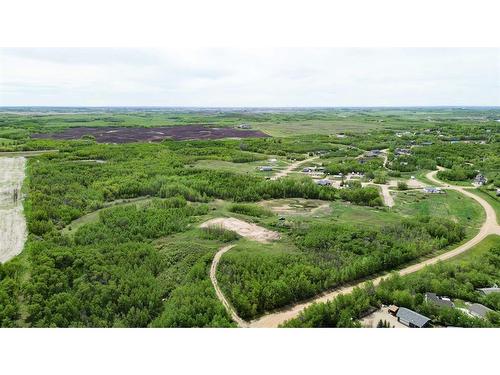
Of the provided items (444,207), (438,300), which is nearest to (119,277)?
(438,300)

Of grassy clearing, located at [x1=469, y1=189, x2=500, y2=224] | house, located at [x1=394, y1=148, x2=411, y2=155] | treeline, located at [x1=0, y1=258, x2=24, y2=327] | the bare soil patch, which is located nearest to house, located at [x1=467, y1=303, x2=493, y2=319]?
grassy clearing, located at [x1=469, y1=189, x2=500, y2=224]

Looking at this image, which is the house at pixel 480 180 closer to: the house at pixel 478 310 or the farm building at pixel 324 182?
the farm building at pixel 324 182

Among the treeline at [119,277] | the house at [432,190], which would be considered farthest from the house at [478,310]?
the house at [432,190]

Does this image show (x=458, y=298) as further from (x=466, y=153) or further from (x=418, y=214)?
(x=466, y=153)

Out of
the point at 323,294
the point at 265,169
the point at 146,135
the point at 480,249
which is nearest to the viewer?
the point at 323,294

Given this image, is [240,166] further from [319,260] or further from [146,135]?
[146,135]

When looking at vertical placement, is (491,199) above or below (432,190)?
below
